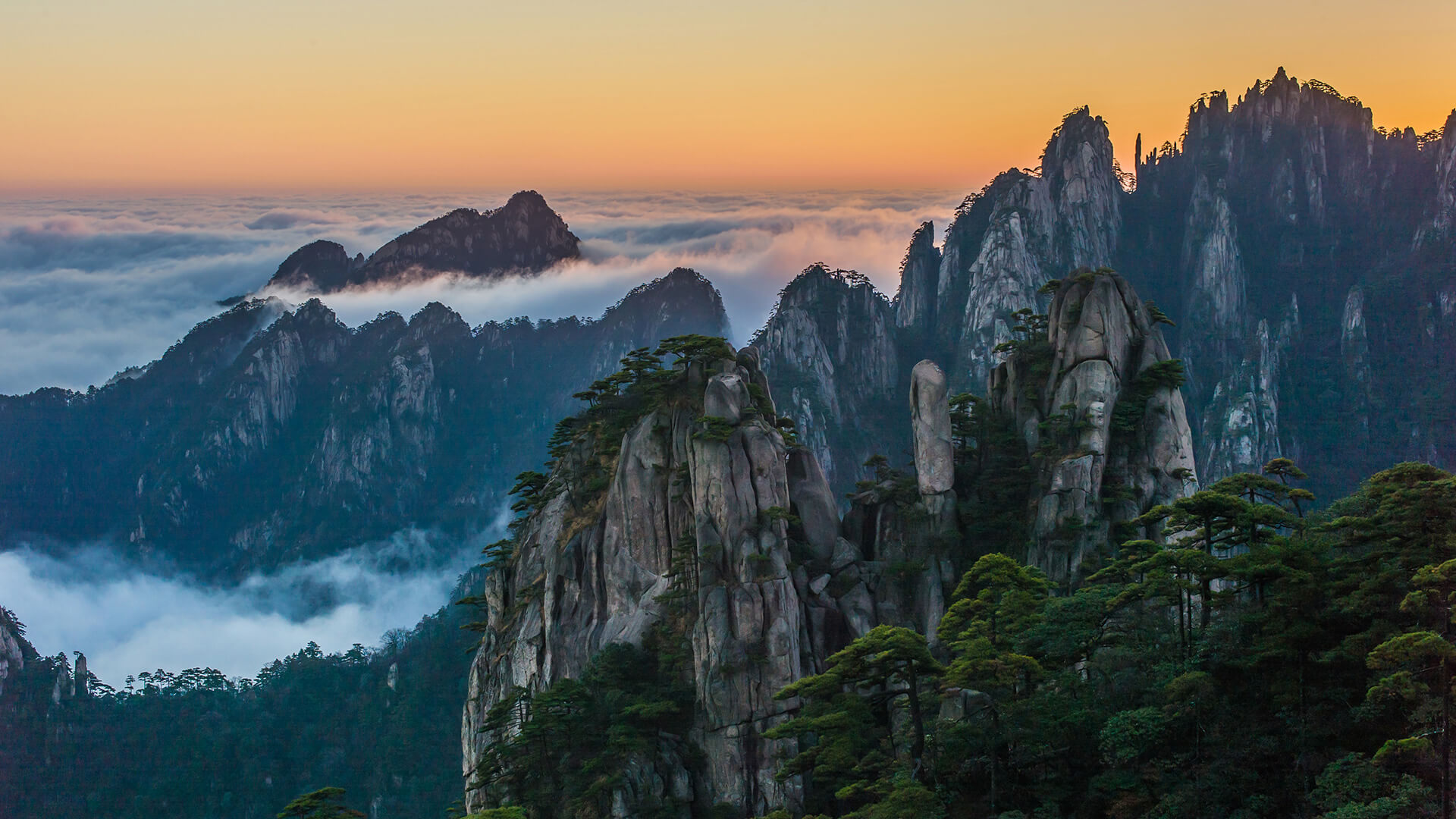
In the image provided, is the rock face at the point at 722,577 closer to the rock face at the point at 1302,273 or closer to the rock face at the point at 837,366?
the rock face at the point at 837,366

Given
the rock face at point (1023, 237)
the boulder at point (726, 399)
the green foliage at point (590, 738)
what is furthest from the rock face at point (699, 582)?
the rock face at point (1023, 237)

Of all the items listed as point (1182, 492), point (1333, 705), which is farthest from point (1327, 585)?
point (1182, 492)

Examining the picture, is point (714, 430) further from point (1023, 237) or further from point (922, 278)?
point (922, 278)

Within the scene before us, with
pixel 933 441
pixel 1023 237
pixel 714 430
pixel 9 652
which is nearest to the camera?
pixel 714 430

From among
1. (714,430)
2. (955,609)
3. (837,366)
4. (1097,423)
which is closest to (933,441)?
(1097,423)

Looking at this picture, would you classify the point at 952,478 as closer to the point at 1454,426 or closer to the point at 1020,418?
the point at 1020,418

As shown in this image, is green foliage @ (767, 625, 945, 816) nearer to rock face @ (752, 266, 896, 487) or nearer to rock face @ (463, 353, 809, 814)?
rock face @ (463, 353, 809, 814)
